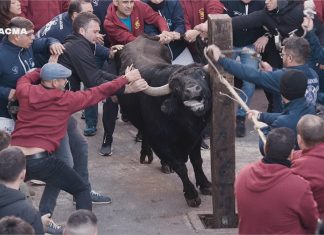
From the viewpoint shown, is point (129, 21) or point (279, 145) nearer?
point (279, 145)

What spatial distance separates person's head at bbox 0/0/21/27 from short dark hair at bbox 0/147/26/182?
2707 mm

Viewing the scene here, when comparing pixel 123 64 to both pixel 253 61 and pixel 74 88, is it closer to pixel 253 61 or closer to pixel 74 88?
pixel 74 88

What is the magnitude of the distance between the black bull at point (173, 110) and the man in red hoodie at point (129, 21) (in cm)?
48

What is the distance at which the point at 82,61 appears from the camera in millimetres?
7613

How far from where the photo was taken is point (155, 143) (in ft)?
26.3

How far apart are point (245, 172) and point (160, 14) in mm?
4883

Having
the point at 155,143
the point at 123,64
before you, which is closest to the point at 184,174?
the point at 155,143

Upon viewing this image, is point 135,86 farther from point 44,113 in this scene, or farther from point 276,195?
point 276,195

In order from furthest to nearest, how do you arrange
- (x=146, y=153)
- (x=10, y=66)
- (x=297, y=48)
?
(x=146, y=153)
(x=10, y=66)
(x=297, y=48)

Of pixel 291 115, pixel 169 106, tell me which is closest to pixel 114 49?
pixel 169 106

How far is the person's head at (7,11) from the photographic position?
7.79 metres

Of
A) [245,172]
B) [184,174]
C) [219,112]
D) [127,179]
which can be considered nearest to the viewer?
[245,172]

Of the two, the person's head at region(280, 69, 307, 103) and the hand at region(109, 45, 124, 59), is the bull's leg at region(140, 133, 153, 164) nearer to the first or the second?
the hand at region(109, 45, 124, 59)

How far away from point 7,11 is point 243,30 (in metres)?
3.11
